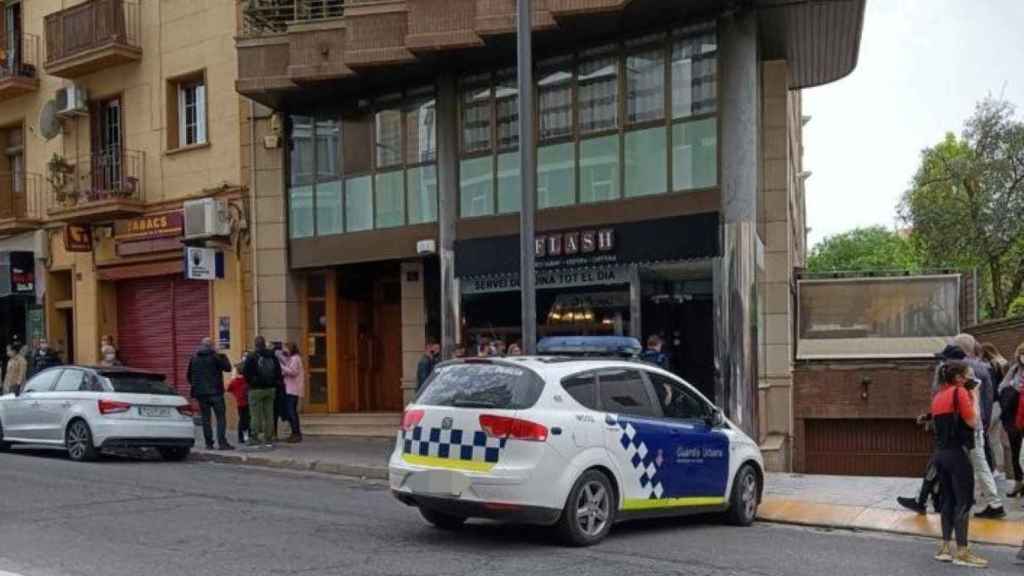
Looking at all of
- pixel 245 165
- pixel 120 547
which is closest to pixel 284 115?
pixel 245 165

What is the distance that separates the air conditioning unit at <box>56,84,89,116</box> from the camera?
22.5 m

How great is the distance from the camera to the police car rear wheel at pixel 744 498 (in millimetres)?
10219

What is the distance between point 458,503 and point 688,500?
2.34 m

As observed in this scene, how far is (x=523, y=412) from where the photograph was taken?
8461 millimetres

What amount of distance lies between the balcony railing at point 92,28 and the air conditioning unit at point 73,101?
2.08ft

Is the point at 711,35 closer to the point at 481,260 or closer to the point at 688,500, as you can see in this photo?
the point at 481,260

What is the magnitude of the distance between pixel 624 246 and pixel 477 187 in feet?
10.2

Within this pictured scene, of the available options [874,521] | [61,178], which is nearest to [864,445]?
[874,521]

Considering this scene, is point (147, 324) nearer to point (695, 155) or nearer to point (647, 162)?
point (647, 162)

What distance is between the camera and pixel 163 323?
21.7m

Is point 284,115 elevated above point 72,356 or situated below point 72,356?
above

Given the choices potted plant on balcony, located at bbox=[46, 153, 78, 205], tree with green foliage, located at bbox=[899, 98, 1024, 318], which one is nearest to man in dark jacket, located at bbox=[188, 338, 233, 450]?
potted plant on balcony, located at bbox=[46, 153, 78, 205]

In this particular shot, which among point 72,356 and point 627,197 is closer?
point 627,197

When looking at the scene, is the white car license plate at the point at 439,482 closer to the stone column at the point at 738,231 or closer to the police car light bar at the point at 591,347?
the police car light bar at the point at 591,347
